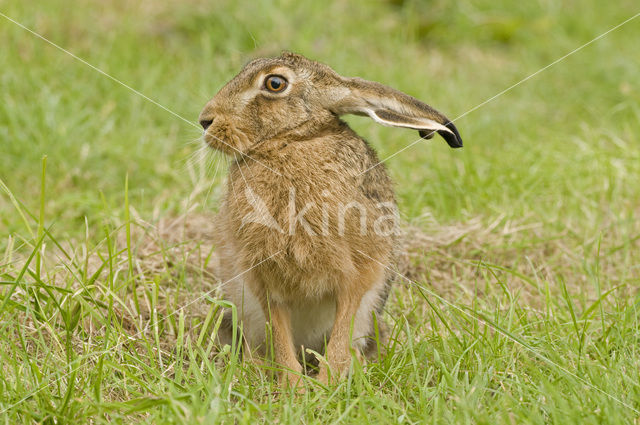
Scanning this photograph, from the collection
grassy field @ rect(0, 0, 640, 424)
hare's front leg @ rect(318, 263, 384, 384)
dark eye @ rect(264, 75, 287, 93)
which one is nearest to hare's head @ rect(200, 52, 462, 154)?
dark eye @ rect(264, 75, 287, 93)

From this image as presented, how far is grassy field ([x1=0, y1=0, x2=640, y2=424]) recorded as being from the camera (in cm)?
262

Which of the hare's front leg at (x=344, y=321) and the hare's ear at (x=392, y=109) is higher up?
the hare's ear at (x=392, y=109)

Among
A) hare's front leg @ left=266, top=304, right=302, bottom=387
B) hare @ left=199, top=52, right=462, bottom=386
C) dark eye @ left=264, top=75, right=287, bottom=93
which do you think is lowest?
hare's front leg @ left=266, top=304, right=302, bottom=387

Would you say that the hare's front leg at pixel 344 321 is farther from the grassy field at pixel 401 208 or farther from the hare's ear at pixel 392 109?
the hare's ear at pixel 392 109

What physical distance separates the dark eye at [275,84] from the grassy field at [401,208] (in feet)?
1.12

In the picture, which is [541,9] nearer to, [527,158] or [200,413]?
[527,158]

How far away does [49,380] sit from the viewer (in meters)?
2.62

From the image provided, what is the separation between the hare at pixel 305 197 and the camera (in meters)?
2.96

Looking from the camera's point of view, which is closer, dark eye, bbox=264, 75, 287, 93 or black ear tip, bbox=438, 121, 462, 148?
black ear tip, bbox=438, 121, 462, 148

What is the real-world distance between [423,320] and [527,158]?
7.05 ft

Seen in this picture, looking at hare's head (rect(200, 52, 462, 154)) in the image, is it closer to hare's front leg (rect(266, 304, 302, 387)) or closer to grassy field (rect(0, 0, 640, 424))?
grassy field (rect(0, 0, 640, 424))

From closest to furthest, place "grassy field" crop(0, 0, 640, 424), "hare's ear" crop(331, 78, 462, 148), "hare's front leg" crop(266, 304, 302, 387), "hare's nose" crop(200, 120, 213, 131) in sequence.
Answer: "grassy field" crop(0, 0, 640, 424) → "hare's ear" crop(331, 78, 462, 148) → "hare's front leg" crop(266, 304, 302, 387) → "hare's nose" crop(200, 120, 213, 131)

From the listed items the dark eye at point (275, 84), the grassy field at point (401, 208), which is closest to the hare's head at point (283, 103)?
the dark eye at point (275, 84)

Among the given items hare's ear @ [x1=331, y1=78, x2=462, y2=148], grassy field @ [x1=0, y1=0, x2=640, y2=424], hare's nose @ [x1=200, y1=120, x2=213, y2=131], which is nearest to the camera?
grassy field @ [x1=0, y1=0, x2=640, y2=424]
